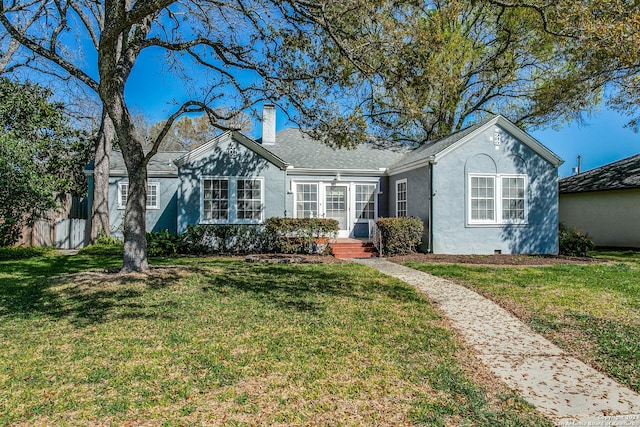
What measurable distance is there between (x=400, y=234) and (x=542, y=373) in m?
9.26

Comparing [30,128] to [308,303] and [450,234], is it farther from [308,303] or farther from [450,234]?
[450,234]

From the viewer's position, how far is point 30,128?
14.8 meters

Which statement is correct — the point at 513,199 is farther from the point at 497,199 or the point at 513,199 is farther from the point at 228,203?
the point at 228,203

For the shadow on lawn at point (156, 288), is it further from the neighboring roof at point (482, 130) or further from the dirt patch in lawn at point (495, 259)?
the neighboring roof at point (482, 130)

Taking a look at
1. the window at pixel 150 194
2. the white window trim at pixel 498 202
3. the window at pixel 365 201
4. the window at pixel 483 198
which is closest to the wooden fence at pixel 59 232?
the window at pixel 150 194

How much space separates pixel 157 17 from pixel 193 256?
23.6 feet

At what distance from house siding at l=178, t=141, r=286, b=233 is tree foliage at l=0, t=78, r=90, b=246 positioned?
14.7ft

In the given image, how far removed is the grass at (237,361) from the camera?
10.2ft

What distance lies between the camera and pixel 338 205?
16156 mm

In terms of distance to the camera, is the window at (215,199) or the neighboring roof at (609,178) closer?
the window at (215,199)

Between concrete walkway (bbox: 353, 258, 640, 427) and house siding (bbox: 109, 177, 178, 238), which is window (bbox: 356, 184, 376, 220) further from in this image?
concrete walkway (bbox: 353, 258, 640, 427)

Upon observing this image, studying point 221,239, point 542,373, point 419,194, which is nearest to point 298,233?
point 221,239

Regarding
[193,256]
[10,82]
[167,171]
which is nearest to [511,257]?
[193,256]

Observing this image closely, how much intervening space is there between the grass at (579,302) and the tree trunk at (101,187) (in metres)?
13.2
